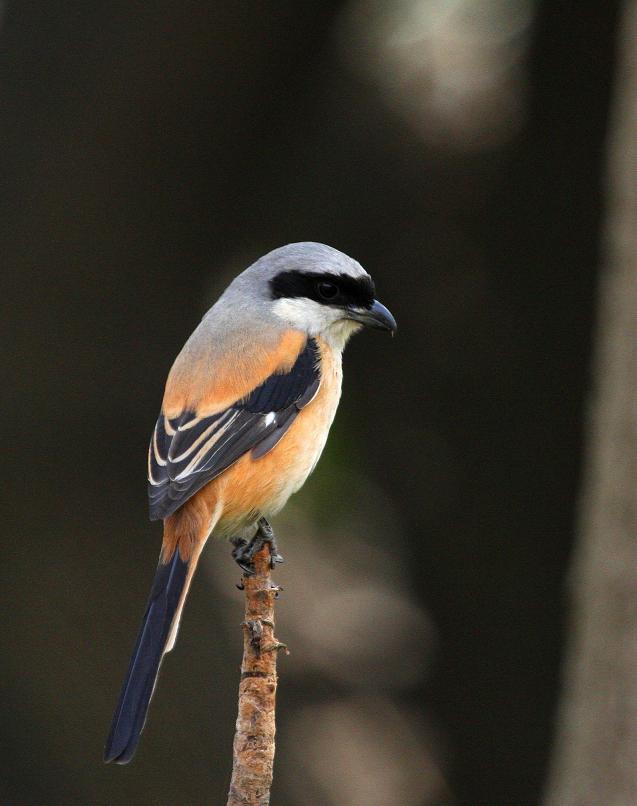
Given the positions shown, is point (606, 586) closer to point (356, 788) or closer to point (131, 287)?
point (356, 788)

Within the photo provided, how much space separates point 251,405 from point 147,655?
1.12 m

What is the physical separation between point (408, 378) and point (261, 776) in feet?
14.5

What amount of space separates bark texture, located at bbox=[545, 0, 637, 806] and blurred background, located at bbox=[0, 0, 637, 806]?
96 mm

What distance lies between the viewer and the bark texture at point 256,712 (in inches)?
77.2

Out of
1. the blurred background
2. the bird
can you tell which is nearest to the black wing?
the bird

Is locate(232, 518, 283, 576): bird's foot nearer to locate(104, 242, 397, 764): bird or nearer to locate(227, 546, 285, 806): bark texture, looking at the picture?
locate(104, 242, 397, 764): bird

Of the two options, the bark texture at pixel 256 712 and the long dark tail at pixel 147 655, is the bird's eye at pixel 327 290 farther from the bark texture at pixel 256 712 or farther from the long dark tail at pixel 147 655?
the bark texture at pixel 256 712

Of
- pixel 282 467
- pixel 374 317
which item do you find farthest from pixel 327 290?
pixel 282 467

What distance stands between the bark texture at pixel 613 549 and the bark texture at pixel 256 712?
3008 mm

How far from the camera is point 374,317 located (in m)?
3.81

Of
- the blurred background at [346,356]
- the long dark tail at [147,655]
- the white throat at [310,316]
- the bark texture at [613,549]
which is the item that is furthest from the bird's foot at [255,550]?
the blurred background at [346,356]

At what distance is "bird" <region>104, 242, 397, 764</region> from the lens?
314 centimetres

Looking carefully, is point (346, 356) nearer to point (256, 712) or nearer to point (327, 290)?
point (327, 290)

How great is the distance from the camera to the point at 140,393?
585 cm
